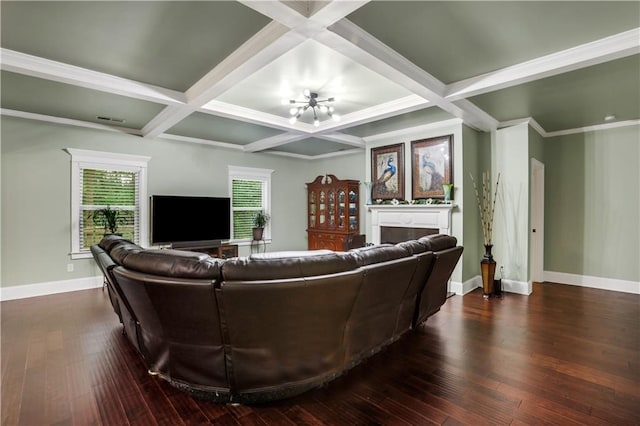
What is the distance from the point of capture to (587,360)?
260cm

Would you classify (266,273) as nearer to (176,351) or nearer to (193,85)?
(176,351)

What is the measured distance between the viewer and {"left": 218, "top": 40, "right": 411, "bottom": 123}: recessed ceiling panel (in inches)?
116

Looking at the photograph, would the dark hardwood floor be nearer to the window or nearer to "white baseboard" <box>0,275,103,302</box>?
"white baseboard" <box>0,275,103,302</box>

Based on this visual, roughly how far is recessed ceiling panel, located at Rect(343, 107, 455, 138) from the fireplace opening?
169cm

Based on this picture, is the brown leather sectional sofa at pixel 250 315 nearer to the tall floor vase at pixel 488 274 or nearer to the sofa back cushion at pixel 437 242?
the sofa back cushion at pixel 437 242

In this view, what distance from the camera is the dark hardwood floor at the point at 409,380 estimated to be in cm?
190

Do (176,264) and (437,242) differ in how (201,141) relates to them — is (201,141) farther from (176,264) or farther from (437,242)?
(437,242)

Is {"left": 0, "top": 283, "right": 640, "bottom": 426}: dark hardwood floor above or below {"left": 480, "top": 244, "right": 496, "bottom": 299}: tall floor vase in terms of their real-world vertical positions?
below

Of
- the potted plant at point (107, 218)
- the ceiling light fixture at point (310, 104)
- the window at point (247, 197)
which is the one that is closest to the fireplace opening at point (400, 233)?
the ceiling light fixture at point (310, 104)

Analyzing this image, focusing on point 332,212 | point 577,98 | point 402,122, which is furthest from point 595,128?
point 332,212

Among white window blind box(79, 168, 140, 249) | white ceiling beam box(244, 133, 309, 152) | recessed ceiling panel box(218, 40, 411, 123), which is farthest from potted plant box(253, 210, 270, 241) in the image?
recessed ceiling panel box(218, 40, 411, 123)

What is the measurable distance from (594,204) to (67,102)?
311 inches

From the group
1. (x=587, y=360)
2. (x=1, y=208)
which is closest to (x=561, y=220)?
(x=587, y=360)

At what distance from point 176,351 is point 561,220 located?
618 centimetres
